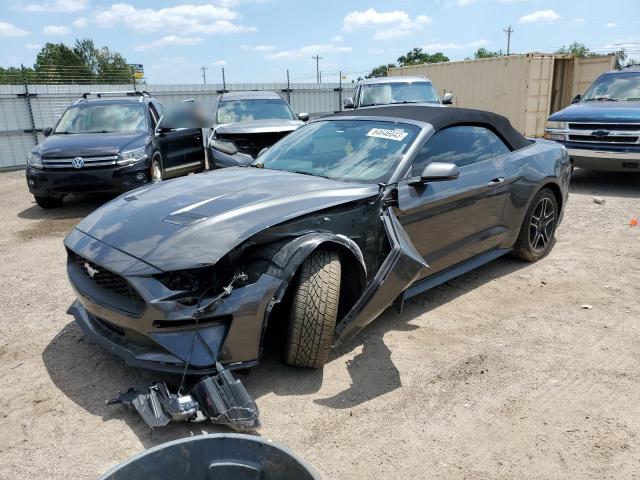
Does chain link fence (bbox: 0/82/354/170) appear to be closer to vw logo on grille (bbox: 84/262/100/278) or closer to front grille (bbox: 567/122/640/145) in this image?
front grille (bbox: 567/122/640/145)

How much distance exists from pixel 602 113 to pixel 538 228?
15.1 feet

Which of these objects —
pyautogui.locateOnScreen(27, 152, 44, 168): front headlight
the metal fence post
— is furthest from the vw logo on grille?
the metal fence post

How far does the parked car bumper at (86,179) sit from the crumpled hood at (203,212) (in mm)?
3948

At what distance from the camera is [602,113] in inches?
345

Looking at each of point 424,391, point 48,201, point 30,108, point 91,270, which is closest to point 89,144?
point 48,201

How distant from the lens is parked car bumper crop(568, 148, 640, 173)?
27.7ft

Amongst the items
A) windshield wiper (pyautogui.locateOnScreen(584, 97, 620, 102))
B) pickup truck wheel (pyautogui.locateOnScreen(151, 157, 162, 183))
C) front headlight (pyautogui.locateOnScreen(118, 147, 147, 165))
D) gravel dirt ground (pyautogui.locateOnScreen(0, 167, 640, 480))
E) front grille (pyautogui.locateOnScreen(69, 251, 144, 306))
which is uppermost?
windshield wiper (pyautogui.locateOnScreen(584, 97, 620, 102))

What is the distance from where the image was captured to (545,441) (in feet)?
8.90

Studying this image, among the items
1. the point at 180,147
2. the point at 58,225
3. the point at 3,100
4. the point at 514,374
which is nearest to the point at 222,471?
the point at 514,374

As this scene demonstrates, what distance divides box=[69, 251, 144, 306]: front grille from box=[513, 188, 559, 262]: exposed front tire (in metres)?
3.79

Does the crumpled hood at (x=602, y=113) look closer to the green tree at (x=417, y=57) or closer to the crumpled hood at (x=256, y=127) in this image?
the crumpled hood at (x=256, y=127)

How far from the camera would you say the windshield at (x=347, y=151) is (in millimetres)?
3895

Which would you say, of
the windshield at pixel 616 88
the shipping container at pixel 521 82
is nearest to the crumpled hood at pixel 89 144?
the windshield at pixel 616 88

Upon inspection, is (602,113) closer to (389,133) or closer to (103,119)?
(389,133)
